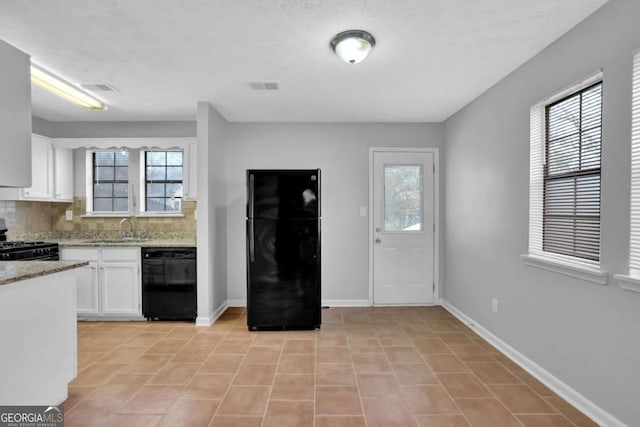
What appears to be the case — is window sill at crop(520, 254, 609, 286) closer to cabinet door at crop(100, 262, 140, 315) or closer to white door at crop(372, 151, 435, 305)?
white door at crop(372, 151, 435, 305)

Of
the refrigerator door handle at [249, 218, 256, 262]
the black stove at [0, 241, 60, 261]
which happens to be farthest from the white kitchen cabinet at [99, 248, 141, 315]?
the refrigerator door handle at [249, 218, 256, 262]

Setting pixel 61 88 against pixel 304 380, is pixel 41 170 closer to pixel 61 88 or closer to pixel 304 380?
pixel 61 88

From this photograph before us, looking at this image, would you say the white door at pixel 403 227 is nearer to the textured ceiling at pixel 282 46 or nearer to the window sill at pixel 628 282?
the textured ceiling at pixel 282 46

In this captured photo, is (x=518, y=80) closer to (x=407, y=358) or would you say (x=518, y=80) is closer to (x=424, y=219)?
(x=424, y=219)

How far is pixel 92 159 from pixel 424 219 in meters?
4.46

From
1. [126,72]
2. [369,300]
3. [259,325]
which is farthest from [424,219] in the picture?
[126,72]

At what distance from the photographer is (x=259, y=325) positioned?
11.1 feet

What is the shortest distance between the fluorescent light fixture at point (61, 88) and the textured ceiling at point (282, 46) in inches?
3.4

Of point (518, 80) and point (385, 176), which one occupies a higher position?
point (518, 80)

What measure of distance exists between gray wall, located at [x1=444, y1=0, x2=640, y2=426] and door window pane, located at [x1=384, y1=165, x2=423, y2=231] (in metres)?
0.48

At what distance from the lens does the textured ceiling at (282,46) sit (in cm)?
188

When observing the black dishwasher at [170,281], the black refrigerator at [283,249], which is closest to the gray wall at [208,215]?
the black dishwasher at [170,281]

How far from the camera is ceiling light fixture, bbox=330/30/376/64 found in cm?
212
